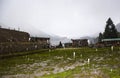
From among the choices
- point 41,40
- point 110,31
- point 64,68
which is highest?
point 110,31


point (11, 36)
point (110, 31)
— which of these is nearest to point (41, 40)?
point (11, 36)

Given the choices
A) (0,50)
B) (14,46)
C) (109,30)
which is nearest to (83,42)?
(109,30)

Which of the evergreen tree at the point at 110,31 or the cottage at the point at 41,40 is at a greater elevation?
the evergreen tree at the point at 110,31

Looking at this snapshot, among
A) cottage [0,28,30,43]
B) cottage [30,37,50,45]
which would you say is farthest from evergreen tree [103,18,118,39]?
cottage [0,28,30,43]

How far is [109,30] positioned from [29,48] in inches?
2024

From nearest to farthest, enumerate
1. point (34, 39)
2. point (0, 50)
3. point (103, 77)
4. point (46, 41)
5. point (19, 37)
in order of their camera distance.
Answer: point (103, 77)
point (0, 50)
point (19, 37)
point (34, 39)
point (46, 41)

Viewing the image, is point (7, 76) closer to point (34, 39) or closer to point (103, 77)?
point (103, 77)

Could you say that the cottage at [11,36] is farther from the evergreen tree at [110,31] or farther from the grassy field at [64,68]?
the evergreen tree at [110,31]

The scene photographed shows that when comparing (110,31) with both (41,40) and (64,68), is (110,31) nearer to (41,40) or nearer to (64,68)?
(41,40)

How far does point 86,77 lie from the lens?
25312mm

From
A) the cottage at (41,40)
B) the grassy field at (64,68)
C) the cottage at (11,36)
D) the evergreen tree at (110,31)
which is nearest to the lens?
the grassy field at (64,68)

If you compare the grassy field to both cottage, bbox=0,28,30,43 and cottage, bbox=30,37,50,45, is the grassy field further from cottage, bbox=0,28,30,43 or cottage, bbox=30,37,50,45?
cottage, bbox=30,37,50,45

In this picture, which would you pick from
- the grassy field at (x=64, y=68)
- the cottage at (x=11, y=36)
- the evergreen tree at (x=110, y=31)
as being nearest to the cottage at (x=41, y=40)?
the cottage at (x=11, y=36)

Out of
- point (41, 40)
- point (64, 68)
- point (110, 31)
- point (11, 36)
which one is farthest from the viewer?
point (110, 31)
